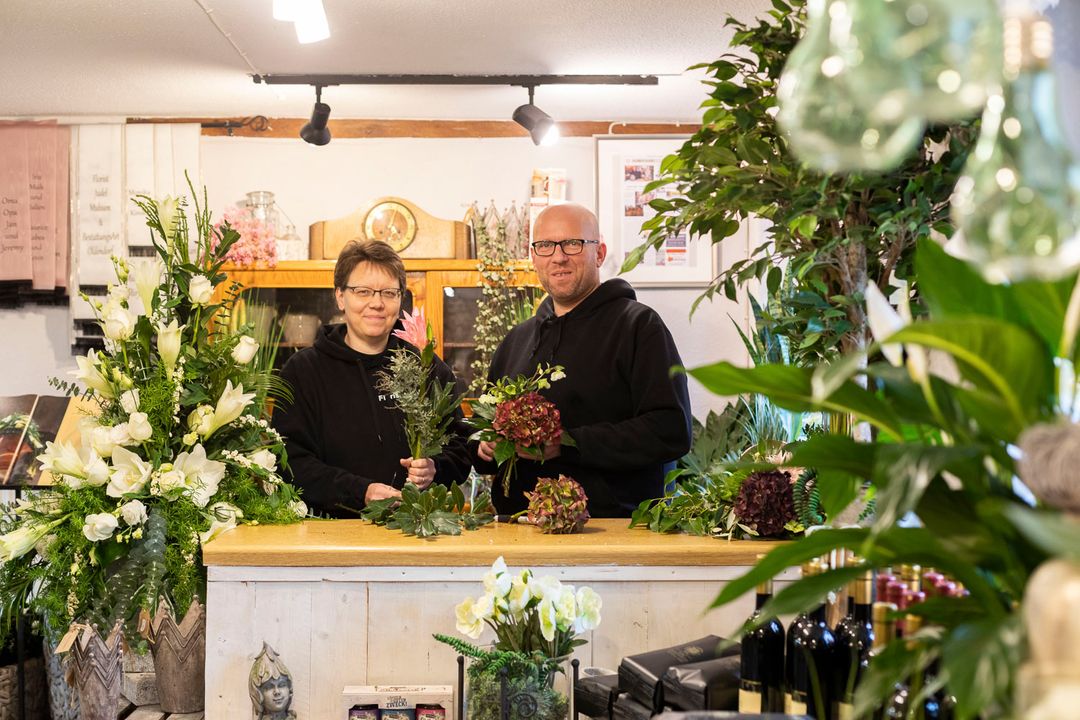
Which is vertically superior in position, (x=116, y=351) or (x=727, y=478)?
(x=116, y=351)

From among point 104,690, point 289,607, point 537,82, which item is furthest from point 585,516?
point 537,82

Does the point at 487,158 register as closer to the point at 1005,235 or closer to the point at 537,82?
the point at 537,82

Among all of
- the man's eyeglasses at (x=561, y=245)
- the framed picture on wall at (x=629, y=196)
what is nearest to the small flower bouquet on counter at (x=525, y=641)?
the man's eyeglasses at (x=561, y=245)

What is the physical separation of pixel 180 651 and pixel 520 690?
827 mm

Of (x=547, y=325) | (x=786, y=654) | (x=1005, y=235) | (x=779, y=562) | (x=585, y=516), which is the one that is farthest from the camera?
(x=547, y=325)

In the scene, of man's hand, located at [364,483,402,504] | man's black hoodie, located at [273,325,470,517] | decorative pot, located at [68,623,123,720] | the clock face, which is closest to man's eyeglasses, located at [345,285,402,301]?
man's black hoodie, located at [273,325,470,517]

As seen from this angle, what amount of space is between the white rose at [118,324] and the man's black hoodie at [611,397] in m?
1.04

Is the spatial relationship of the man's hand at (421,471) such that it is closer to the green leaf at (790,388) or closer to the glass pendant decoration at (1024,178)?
the green leaf at (790,388)

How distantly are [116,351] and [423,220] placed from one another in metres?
3.22

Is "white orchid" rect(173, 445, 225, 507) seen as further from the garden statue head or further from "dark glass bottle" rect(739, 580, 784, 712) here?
"dark glass bottle" rect(739, 580, 784, 712)

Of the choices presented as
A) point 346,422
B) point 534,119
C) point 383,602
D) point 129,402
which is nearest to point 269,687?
point 383,602

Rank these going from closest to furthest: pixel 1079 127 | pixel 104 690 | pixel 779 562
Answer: pixel 779 562, pixel 1079 127, pixel 104 690

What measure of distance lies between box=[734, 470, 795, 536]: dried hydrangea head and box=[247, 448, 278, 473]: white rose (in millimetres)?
1011

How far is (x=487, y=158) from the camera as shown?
19.0ft
